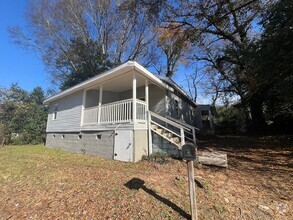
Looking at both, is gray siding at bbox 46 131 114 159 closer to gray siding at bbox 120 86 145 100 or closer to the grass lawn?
A: the grass lawn

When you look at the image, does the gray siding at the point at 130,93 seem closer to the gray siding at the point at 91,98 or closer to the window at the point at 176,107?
the gray siding at the point at 91,98

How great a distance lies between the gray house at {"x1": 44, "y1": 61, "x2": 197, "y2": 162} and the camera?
7145 mm

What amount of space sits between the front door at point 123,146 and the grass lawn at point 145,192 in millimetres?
1008

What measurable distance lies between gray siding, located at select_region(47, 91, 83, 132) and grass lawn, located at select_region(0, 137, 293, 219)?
4.81m

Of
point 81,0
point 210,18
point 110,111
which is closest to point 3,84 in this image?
point 81,0

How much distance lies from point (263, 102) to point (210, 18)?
10162 mm

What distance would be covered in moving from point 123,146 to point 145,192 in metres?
3.39

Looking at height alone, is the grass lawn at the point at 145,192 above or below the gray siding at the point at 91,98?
below

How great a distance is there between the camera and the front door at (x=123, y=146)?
22.7 feet

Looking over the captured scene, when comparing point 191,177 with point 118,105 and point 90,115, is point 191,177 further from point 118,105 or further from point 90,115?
point 90,115

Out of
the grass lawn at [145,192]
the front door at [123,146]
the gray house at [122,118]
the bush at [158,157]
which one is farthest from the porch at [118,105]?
the grass lawn at [145,192]

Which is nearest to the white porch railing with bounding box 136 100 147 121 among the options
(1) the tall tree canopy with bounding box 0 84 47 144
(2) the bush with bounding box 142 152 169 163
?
(2) the bush with bounding box 142 152 169 163

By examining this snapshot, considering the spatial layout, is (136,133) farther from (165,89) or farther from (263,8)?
(263,8)

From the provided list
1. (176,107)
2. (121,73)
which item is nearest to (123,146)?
(121,73)
